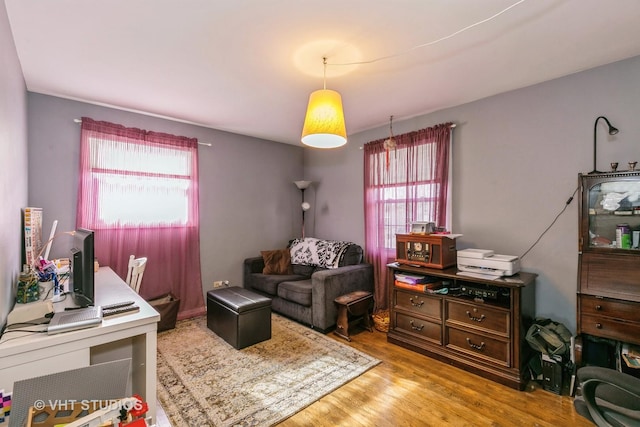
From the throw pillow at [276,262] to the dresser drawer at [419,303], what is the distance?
1708 mm

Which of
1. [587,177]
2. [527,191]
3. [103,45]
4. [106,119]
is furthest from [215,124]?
[587,177]

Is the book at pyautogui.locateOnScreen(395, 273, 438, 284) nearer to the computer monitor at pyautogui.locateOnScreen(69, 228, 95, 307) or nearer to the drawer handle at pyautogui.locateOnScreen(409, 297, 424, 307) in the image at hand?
the drawer handle at pyautogui.locateOnScreen(409, 297, 424, 307)

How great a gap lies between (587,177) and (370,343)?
2.34m

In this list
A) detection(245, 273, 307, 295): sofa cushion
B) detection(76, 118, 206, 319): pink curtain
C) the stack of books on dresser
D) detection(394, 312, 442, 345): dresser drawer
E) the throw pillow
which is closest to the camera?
detection(394, 312, 442, 345): dresser drawer

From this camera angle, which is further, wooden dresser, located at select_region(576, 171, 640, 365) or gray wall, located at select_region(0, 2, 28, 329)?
wooden dresser, located at select_region(576, 171, 640, 365)

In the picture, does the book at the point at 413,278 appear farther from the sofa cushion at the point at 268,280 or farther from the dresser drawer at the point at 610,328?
the sofa cushion at the point at 268,280

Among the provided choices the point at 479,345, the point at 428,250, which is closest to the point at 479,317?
the point at 479,345

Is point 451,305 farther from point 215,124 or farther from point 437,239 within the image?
point 215,124

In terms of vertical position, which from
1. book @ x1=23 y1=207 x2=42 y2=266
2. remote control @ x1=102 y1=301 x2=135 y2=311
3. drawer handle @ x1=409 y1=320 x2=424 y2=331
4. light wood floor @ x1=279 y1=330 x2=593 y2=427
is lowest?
light wood floor @ x1=279 y1=330 x2=593 y2=427

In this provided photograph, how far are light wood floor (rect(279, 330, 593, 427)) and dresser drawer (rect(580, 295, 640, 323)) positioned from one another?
679 millimetres

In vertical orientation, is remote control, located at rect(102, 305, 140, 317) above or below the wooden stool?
above

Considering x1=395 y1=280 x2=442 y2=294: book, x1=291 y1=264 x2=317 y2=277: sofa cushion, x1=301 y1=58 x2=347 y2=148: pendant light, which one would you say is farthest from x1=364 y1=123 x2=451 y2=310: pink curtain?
x1=301 y1=58 x2=347 y2=148: pendant light

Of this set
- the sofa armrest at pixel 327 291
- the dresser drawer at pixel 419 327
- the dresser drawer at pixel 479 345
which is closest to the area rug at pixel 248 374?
the sofa armrest at pixel 327 291

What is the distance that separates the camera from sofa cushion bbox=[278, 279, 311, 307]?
131 inches
